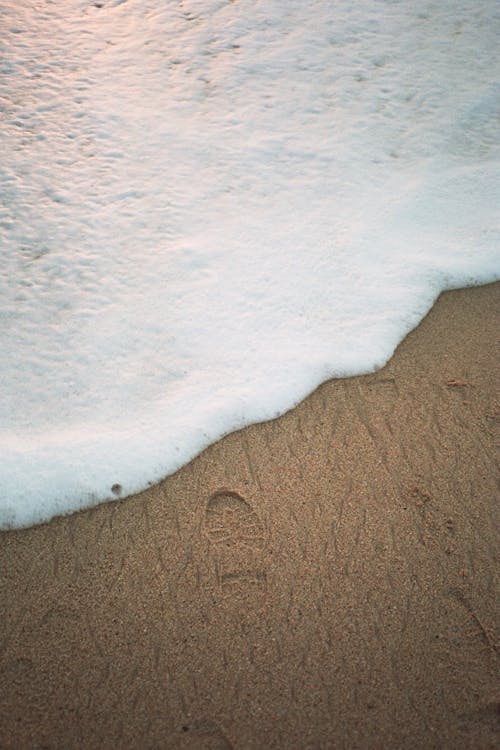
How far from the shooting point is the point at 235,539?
2.45 meters

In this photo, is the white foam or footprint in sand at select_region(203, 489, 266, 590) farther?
the white foam

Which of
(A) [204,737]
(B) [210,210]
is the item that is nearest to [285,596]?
(A) [204,737]

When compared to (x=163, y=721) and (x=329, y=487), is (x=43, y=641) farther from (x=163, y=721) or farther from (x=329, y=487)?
(x=329, y=487)

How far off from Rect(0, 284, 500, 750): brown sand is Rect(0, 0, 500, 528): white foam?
236 mm

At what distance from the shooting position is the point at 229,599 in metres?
2.30

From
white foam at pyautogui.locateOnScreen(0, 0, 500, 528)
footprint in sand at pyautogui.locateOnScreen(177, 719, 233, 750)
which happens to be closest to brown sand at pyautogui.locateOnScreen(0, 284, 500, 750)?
footprint in sand at pyautogui.locateOnScreen(177, 719, 233, 750)

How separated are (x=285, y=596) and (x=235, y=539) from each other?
12.0 inches

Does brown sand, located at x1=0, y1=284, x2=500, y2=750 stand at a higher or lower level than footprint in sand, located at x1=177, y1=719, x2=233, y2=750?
higher

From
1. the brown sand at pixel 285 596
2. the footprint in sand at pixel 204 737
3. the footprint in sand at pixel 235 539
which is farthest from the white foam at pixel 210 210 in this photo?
the footprint in sand at pixel 204 737

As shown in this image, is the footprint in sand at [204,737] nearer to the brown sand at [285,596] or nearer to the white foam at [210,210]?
the brown sand at [285,596]

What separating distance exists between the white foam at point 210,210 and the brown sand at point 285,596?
236mm

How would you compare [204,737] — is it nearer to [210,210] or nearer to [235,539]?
[235,539]

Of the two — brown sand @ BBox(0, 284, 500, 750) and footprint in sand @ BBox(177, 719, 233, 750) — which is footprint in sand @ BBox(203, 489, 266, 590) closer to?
brown sand @ BBox(0, 284, 500, 750)

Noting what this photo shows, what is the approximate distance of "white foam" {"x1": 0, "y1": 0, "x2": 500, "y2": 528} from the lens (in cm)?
289
